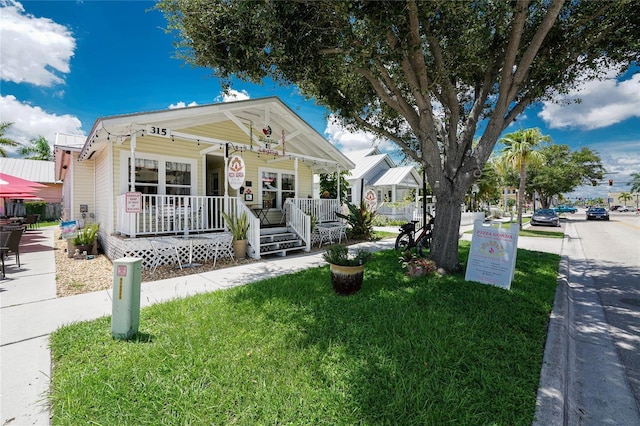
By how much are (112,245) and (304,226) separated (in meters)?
5.55

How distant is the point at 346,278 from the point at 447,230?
8.97 feet

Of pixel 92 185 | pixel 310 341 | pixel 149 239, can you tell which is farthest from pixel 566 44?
pixel 92 185

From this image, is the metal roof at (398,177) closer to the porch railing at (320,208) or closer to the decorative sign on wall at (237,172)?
the porch railing at (320,208)

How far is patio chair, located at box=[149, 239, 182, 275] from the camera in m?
7.04

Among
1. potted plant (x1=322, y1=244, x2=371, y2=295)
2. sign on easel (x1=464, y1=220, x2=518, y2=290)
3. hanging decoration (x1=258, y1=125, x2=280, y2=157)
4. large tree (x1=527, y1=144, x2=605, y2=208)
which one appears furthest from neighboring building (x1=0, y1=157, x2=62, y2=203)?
large tree (x1=527, y1=144, x2=605, y2=208)

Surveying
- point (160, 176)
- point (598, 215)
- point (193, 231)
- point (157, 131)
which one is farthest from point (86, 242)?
point (598, 215)

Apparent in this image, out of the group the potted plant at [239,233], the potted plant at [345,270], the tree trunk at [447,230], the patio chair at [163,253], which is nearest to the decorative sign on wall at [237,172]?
the potted plant at [239,233]

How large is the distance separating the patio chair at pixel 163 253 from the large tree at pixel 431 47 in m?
4.34

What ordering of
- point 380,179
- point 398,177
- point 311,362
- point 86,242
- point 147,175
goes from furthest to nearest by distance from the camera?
point 380,179 → point 398,177 → point 86,242 → point 147,175 → point 311,362

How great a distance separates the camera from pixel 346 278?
4.82 metres

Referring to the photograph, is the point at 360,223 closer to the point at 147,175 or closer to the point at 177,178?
the point at 177,178

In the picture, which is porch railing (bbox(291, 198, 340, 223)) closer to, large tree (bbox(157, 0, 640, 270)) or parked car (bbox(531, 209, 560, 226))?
large tree (bbox(157, 0, 640, 270))

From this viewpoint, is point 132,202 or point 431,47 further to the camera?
point 132,202

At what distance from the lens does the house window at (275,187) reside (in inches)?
453
